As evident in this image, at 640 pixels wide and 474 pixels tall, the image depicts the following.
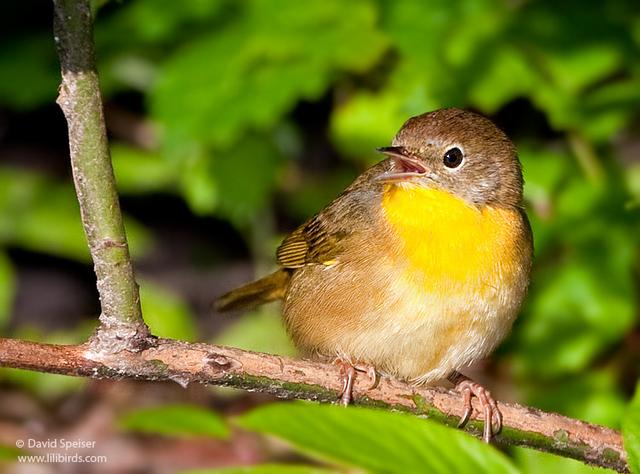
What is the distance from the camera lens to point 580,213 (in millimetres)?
5035

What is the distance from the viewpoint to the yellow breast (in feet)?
11.9

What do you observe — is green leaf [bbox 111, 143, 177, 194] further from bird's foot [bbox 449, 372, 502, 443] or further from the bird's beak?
bird's foot [bbox 449, 372, 502, 443]

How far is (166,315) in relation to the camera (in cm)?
639

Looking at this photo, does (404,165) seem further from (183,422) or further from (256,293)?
(183,422)

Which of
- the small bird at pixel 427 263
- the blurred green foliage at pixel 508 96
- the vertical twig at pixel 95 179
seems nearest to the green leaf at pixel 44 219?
the blurred green foliage at pixel 508 96

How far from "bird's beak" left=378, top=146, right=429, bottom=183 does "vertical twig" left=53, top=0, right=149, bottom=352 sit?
1396 mm

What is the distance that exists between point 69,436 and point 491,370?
8.40ft

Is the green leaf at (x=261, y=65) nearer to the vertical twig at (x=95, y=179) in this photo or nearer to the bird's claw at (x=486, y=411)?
the bird's claw at (x=486, y=411)

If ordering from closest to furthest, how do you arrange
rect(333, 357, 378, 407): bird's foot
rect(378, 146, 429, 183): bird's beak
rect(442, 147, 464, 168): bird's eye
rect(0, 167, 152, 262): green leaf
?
1. rect(333, 357, 378, 407): bird's foot
2. rect(378, 146, 429, 183): bird's beak
3. rect(442, 147, 464, 168): bird's eye
4. rect(0, 167, 152, 262): green leaf

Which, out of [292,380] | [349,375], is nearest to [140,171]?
[349,375]

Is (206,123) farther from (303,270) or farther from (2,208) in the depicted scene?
(2,208)

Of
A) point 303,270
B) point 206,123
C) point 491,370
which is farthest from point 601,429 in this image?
point 491,370

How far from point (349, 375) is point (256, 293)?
4.72 feet

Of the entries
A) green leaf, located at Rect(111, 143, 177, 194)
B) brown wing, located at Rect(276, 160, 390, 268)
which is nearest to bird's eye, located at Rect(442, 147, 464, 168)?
brown wing, located at Rect(276, 160, 390, 268)
